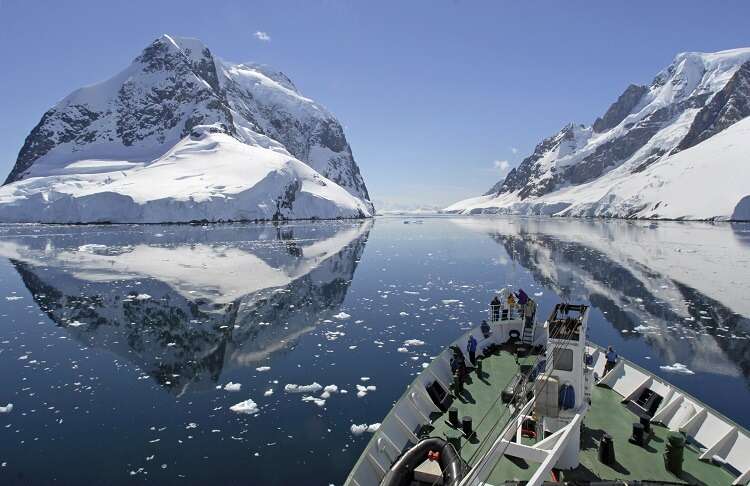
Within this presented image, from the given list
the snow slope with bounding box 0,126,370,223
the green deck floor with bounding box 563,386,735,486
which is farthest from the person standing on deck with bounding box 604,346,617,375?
the snow slope with bounding box 0,126,370,223

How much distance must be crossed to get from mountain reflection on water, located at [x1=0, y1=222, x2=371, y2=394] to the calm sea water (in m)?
0.18

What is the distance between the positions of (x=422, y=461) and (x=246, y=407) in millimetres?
7685

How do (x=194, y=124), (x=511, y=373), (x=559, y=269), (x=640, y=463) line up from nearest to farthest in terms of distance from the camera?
(x=640, y=463) < (x=511, y=373) < (x=559, y=269) < (x=194, y=124)

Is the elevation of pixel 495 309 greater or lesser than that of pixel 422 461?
greater

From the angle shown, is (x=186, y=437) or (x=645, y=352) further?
(x=645, y=352)

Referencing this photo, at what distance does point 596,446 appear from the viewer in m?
11.8

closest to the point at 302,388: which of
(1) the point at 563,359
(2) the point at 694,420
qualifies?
(1) the point at 563,359

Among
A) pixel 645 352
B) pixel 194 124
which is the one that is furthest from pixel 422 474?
pixel 194 124

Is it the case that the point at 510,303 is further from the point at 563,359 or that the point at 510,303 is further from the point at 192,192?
the point at 192,192

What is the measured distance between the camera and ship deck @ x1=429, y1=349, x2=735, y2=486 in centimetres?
1062

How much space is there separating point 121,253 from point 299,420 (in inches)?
2133

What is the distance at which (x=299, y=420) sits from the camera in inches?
590

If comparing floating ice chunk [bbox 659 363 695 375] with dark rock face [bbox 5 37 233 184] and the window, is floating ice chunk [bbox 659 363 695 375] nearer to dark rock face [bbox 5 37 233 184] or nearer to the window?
the window

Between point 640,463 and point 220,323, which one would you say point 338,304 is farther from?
point 640,463
